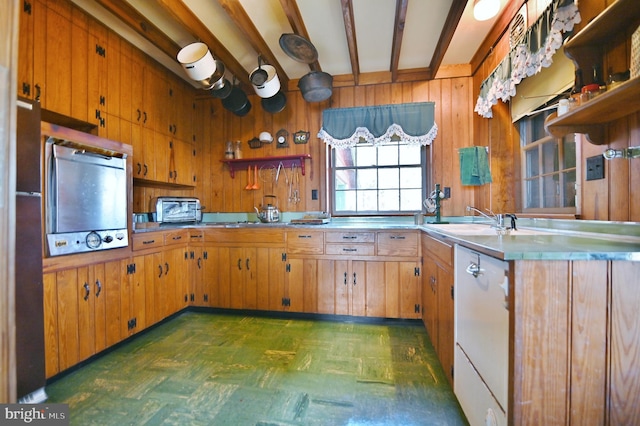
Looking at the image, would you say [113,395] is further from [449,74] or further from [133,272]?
[449,74]

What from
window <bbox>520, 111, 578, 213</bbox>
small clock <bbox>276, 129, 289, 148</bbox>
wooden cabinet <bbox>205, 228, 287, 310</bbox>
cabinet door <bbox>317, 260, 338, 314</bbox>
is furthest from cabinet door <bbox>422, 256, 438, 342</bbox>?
small clock <bbox>276, 129, 289, 148</bbox>

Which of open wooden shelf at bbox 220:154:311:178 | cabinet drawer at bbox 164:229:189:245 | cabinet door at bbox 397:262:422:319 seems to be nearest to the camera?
cabinet door at bbox 397:262:422:319

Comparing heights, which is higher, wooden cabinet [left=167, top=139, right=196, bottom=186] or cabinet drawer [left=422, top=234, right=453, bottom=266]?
wooden cabinet [left=167, top=139, right=196, bottom=186]

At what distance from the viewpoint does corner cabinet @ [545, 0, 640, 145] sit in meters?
1.00

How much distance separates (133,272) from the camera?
2.10 metres

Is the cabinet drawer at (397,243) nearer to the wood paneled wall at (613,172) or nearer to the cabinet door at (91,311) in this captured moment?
the wood paneled wall at (613,172)

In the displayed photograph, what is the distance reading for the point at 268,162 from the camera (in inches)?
126

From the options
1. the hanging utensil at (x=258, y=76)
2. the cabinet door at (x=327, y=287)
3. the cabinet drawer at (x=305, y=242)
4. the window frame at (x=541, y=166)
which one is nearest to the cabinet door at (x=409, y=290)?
the cabinet door at (x=327, y=287)

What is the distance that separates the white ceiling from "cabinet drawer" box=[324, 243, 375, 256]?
1.81 m

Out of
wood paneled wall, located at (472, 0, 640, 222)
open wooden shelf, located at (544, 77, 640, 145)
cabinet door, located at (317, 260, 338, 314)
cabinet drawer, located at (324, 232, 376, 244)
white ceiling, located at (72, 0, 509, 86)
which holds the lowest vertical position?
cabinet door, located at (317, 260, 338, 314)

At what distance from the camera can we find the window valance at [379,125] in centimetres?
281

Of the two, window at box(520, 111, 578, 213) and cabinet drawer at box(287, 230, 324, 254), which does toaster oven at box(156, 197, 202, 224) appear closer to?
cabinet drawer at box(287, 230, 324, 254)

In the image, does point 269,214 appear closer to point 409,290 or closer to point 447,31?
point 409,290

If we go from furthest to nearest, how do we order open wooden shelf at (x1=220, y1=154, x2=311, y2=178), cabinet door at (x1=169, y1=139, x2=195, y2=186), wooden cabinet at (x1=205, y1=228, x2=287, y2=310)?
open wooden shelf at (x1=220, y1=154, x2=311, y2=178) → cabinet door at (x1=169, y1=139, x2=195, y2=186) → wooden cabinet at (x1=205, y1=228, x2=287, y2=310)
